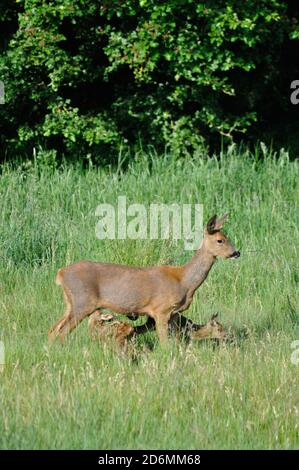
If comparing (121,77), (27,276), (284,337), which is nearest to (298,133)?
(121,77)

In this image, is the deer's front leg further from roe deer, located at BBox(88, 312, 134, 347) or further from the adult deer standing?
roe deer, located at BBox(88, 312, 134, 347)

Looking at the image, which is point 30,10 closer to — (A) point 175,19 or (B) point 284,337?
(A) point 175,19

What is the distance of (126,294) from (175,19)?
6553 mm

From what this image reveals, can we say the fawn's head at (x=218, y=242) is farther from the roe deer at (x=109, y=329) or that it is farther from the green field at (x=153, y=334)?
the roe deer at (x=109, y=329)

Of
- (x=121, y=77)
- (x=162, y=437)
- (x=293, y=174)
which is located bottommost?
(x=162, y=437)

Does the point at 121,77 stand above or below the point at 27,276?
above

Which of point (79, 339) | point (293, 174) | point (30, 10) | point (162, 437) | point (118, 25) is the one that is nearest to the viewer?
point (162, 437)

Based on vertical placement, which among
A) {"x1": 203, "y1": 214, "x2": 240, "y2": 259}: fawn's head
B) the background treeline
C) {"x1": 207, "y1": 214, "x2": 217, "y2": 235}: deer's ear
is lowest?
{"x1": 203, "y1": 214, "x2": 240, "y2": 259}: fawn's head

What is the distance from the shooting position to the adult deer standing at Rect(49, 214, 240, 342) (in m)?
7.85

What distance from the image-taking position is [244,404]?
21.6 ft

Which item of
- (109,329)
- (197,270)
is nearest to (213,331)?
(197,270)

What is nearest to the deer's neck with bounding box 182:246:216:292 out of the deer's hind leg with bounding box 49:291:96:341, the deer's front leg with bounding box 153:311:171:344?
the deer's front leg with bounding box 153:311:171:344

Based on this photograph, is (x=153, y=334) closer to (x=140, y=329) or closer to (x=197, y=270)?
(x=140, y=329)

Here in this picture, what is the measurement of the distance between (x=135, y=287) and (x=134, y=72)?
21.2ft
